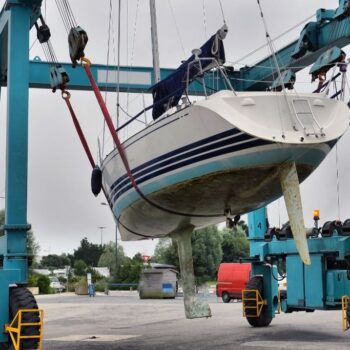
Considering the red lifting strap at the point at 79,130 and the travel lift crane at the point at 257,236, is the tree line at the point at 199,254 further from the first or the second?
the red lifting strap at the point at 79,130

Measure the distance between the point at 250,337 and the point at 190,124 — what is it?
4831 mm

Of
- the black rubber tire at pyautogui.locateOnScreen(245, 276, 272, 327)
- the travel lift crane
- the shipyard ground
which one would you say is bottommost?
the shipyard ground

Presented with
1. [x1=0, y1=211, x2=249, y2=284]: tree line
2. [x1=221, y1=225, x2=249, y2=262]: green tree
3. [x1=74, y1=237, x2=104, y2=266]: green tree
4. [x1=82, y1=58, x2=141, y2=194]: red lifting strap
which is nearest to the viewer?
[x1=82, y1=58, x2=141, y2=194]: red lifting strap

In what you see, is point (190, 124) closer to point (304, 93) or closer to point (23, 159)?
point (304, 93)

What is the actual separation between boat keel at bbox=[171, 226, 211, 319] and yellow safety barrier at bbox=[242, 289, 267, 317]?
279 centimetres

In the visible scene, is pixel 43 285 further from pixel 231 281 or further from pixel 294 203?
pixel 294 203

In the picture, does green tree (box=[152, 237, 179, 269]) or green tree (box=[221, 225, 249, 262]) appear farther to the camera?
green tree (box=[221, 225, 249, 262])

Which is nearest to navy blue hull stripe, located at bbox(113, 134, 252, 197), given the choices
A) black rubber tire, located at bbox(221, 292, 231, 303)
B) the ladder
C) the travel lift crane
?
the ladder

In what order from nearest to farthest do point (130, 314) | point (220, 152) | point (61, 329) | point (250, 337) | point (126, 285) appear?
point (220, 152) < point (250, 337) < point (61, 329) < point (130, 314) < point (126, 285)

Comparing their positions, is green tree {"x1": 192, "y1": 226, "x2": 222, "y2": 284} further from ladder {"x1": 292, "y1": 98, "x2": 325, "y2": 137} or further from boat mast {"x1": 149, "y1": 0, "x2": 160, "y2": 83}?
ladder {"x1": 292, "y1": 98, "x2": 325, "y2": 137}

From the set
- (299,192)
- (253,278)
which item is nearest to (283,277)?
(253,278)

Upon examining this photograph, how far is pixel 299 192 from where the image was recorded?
26.3ft

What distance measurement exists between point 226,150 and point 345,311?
350cm

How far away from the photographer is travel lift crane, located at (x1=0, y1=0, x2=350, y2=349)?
8203 mm
